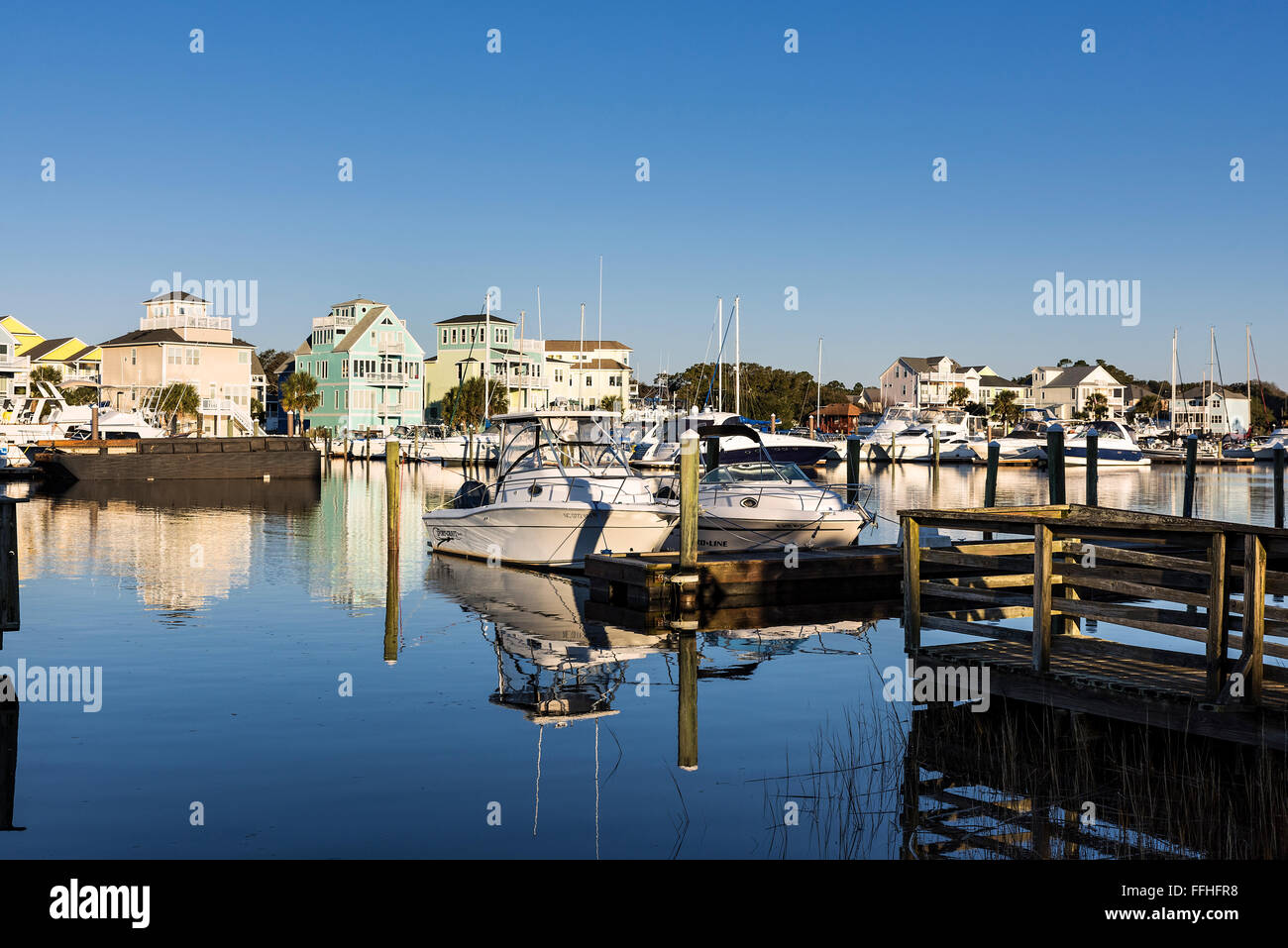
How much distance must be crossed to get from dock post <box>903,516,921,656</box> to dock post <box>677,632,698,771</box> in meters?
2.51

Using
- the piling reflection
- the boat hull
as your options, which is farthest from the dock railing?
the boat hull

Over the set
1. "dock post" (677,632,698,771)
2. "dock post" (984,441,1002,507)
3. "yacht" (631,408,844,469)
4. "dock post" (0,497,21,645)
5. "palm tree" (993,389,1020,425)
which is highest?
"palm tree" (993,389,1020,425)

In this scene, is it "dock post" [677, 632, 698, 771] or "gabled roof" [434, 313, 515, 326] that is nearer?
"dock post" [677, 632, 698, 771]

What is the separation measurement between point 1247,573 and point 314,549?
25.7 meters

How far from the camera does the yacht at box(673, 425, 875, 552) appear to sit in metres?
25.9

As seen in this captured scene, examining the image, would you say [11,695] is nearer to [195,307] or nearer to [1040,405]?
[195,307]

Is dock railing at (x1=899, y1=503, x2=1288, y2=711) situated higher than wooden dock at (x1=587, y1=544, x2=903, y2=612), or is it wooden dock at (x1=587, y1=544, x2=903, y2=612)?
dock railing at (x1=899, y1=503, x2=1288, y2=711)

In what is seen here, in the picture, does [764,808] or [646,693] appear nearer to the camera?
[764,808]

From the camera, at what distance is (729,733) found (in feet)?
41.0

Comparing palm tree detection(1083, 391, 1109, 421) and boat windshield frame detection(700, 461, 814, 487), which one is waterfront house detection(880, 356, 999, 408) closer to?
palm tree detection(1083, 391, 1109, 421)

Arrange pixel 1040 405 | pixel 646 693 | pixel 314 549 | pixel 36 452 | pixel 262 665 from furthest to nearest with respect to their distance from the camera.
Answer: pixel 1040 405 < pixel 36 452 < pixel 314 549 < pixel 262 665 < pixel 646 693

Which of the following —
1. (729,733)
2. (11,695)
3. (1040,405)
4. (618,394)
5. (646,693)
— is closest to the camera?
(729,733)

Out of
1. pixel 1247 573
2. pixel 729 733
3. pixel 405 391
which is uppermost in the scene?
pixel 405 391
